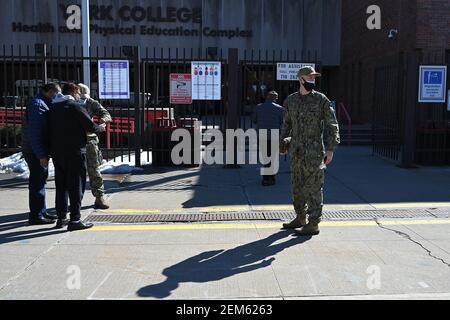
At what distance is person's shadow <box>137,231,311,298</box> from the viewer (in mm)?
4348

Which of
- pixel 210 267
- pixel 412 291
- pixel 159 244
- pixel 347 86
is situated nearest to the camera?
pixel 412 291

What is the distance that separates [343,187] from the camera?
8859 millimetres

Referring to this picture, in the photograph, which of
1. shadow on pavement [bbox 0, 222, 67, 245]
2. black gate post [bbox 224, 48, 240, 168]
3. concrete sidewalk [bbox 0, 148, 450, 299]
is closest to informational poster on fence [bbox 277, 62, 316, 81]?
black gate post [bbox 224, 48, 240, 168]

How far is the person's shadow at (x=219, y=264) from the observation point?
14.3 ft

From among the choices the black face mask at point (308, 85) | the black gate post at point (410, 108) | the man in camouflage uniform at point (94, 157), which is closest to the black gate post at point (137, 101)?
the man in camouflage uniform at point (94, 157)

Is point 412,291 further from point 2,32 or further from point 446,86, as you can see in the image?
point 2,32

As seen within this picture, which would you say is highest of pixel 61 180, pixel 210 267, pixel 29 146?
pixel 29 146

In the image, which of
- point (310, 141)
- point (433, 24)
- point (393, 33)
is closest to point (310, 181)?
point (310, 141)

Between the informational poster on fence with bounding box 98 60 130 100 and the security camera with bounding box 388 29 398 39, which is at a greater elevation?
the security camera with bounding box 388 29 398 39

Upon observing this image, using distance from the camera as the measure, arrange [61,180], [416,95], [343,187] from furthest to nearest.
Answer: [416,95], [343,187], [61,180]

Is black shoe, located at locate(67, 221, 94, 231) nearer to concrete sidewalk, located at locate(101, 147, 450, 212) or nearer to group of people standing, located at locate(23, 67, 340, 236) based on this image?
group of people standing, located at locate(23, 67, 340, 236)

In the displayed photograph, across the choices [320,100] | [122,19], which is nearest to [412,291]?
[320,100]

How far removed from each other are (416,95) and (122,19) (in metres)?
19.8

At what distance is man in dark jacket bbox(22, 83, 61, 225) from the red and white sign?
454 centimetres
